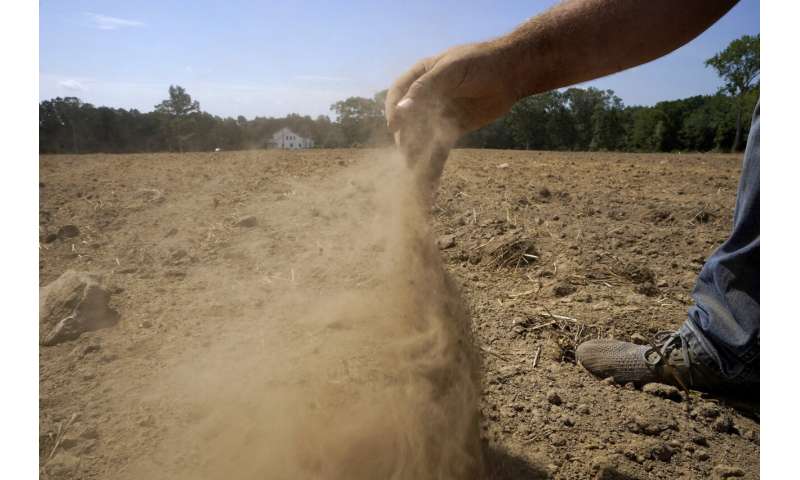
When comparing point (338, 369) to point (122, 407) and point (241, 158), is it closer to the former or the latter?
point (122, 407)

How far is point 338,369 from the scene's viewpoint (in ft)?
7.00

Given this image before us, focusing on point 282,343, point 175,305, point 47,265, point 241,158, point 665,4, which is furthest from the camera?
point 241,158

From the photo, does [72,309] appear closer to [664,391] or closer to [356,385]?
[356,385]

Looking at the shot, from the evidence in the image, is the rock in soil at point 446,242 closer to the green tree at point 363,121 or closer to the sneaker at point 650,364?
the green tree at point 363,121

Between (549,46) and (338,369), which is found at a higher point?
(549,46)

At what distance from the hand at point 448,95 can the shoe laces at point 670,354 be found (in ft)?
3.85

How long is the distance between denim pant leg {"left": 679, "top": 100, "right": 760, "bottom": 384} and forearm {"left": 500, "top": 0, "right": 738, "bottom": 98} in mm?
435

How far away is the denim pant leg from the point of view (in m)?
1.92

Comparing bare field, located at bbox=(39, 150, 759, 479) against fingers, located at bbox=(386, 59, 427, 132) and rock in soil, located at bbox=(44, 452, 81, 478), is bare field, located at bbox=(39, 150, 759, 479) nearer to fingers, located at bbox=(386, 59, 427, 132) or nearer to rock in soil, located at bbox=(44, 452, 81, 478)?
rock in soil, located at bbox=(44, 452, 81, 478)

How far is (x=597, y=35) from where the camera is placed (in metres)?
1.82

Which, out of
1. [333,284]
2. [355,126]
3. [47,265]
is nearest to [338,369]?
[333,284]

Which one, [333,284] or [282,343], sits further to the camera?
[333,284]

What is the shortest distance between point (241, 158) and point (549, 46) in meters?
7.06

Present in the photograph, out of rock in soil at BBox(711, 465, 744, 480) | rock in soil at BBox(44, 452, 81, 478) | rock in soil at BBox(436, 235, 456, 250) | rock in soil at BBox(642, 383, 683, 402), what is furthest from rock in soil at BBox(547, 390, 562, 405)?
rock in soil at BBox(436, 235, 456, 250)
